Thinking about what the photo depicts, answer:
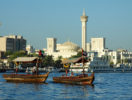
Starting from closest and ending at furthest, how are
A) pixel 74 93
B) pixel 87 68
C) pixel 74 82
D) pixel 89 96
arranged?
pixel 89 96, pixel 74 93, pixel 74 82, pixel 87 68

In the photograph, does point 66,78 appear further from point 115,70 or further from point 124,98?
point 115,70

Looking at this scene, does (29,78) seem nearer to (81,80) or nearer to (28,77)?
(28,77)

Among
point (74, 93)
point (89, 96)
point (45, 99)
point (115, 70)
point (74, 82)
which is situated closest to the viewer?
point (45, 99)

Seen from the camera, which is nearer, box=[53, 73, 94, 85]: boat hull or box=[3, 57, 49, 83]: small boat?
box=[53, 73, 94, 85]: boat hull

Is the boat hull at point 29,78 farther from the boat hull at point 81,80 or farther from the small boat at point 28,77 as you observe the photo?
the boat hull at point 81,80

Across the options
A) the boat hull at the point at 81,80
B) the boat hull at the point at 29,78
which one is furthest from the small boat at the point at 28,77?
the boat hull at the point at 81,80

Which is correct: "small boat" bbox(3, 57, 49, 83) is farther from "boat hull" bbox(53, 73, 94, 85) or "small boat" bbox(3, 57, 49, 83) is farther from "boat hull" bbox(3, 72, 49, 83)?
"boat hull" bbox(53, 73, 94, 85)

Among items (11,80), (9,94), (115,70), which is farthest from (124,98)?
(115,70)

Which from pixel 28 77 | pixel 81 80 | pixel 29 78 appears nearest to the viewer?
pixel 81 80

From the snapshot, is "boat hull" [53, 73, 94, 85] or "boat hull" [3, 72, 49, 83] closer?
"boat hull" [53, 73, 94, 85]

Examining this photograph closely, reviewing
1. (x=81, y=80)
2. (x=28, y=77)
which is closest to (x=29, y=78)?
(x=28, y=77)

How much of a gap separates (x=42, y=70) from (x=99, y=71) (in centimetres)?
2745

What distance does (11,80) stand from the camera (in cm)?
8669

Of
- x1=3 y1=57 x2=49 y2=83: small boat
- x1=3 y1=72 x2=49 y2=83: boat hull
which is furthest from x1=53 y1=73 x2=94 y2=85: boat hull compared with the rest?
x1=3 y1=57 x2=49 y2=83: small boat
